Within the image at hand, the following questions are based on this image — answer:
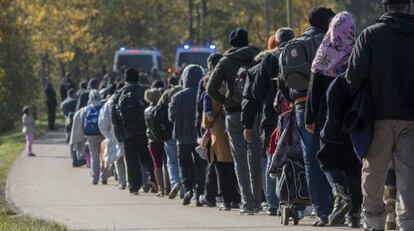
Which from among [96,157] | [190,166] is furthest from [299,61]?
[96,157]

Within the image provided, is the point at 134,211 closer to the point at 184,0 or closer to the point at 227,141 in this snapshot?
the point at 227,141

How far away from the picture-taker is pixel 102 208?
17.1m

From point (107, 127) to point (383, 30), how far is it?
12.2 metres

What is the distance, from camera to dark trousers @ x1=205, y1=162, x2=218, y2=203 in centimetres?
1656

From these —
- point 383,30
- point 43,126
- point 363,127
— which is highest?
point 383,30

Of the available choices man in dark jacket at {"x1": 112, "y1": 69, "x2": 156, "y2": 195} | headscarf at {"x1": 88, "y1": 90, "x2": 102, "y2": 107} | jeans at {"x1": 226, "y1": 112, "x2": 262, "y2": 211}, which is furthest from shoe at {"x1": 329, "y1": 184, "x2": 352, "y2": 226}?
headscarf at {"x1": 88, "y1": 90, "x2": 102, "y2": 107}

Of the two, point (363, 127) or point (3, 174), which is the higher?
point (363, 127)

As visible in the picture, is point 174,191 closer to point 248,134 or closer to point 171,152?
point 171,152

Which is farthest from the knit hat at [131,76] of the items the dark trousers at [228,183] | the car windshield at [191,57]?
the car windshield at [191,57]

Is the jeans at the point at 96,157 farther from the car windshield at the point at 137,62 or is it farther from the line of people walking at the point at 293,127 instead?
the car windshield at the point at 137,62

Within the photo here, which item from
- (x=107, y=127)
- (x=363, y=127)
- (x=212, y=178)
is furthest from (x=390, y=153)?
(x=107, y=127)

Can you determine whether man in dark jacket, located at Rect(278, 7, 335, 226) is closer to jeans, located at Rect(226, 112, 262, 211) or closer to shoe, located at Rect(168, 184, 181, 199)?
jeans, located at Rect(226, 112, 262, 211)

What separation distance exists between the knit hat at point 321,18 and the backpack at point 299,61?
0.47ft

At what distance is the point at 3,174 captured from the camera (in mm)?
25422
